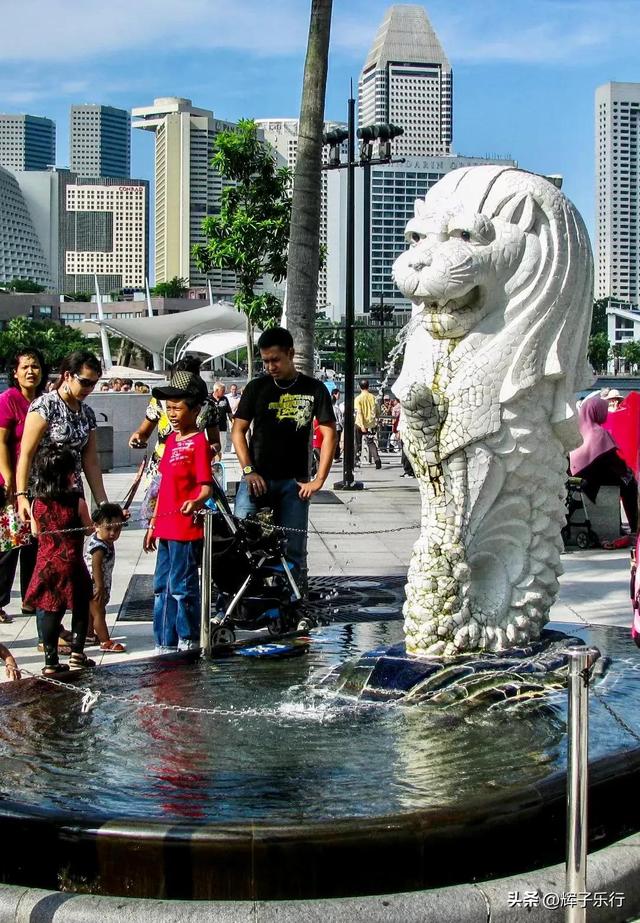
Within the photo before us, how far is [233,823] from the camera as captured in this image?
3.85m

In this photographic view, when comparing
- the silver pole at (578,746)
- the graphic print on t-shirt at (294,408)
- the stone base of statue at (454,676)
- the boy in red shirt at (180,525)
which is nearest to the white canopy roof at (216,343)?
the graphic print on t-shirt at (294,408)

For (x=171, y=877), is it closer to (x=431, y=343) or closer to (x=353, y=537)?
(x=431, y=343)

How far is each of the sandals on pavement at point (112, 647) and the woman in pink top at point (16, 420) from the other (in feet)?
3.22

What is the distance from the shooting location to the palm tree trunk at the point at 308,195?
43.8ft

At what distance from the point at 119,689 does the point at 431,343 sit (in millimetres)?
2313

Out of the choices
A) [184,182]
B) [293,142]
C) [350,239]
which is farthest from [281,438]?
[184,182]

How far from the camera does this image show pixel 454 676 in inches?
216

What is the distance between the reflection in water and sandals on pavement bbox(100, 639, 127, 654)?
160cm

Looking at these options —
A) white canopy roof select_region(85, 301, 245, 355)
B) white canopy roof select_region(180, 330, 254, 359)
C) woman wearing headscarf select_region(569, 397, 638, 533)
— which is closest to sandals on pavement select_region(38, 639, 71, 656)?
woman wearing headscarf select_region(569, 397, 638, 533)

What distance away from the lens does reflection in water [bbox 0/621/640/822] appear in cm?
420

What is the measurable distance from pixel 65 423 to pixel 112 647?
1.50m

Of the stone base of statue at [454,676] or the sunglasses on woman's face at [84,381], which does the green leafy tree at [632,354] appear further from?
the stone base of statue at [454,676]

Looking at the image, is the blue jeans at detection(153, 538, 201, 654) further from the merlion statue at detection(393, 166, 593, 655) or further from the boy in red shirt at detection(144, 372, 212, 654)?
the merlion statue at detection(393, 166, 593, 655)

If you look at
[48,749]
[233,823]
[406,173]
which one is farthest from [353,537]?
[406,173]
